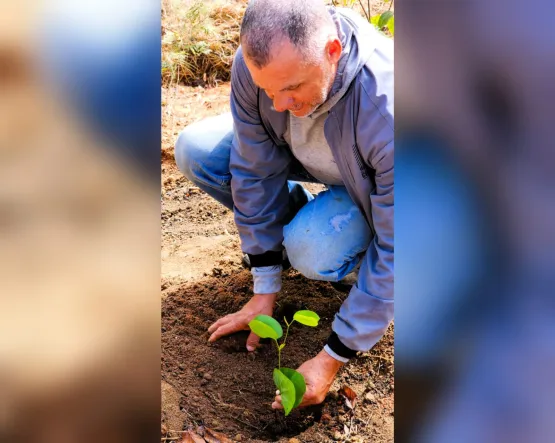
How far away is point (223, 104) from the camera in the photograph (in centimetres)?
342

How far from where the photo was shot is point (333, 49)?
1611 millimetres

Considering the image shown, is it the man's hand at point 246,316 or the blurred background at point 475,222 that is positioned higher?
the blurred background at point 475,222

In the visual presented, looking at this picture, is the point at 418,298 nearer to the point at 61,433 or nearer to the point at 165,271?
the point at 61,433

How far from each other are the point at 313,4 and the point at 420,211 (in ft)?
3.79

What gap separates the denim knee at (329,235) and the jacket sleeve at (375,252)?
0.21m

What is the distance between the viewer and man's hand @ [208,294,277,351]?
2.07 meters

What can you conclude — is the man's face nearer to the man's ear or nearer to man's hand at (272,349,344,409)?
the man's ear

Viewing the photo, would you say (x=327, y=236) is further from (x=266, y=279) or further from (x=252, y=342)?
(x=252, y=342)

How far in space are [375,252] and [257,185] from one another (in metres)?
0.46

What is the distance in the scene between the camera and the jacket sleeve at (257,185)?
1.97 meters

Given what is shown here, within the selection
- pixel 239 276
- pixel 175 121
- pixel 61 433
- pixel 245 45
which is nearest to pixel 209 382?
pixel 239 276

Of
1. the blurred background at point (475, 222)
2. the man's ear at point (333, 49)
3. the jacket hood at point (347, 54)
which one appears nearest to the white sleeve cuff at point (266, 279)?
the jacket hood at point (347, 54)

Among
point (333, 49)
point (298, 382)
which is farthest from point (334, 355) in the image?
point (333, 49)

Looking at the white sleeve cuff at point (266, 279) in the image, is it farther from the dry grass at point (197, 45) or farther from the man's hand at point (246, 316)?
the dry grass at point (197, 45)
